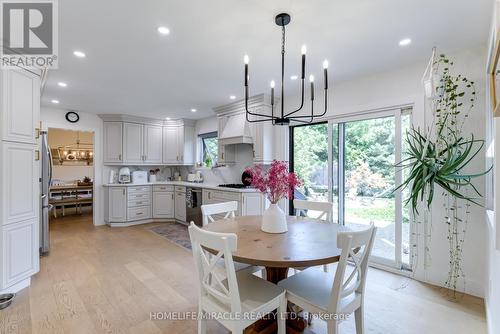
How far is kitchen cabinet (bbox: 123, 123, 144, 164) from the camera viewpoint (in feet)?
18.2

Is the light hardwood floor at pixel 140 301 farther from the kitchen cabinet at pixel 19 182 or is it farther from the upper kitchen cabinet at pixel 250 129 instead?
the upper kitchen cabinet at pixel 250 129

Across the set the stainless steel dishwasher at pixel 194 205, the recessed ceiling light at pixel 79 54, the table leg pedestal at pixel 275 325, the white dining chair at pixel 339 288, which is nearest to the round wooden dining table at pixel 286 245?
the table leg pedestal at pixel 275 325

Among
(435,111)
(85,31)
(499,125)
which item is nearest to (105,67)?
(85,31)

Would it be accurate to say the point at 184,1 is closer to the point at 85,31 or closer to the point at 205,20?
the point at 205,20

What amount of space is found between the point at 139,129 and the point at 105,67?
2981 mm

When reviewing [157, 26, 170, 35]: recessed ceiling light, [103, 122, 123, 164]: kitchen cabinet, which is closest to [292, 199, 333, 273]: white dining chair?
[157, 26, 170, 35]: recessed ceiling light

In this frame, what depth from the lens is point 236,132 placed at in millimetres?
4348

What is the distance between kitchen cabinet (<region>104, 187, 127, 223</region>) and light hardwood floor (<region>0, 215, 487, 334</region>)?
5.36 feet

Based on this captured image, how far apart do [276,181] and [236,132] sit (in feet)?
8.42

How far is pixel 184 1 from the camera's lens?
1.76 meters

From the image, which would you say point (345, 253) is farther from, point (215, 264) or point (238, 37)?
point (238, 37)

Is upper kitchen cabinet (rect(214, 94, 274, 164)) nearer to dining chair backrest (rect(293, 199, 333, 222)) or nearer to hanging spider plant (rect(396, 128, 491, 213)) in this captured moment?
dining chair backrest (rect(293, 199, 333, 222))

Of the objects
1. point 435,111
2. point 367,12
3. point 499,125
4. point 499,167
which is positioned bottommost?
point 499,167

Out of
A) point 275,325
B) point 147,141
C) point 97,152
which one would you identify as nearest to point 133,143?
point 147,141
